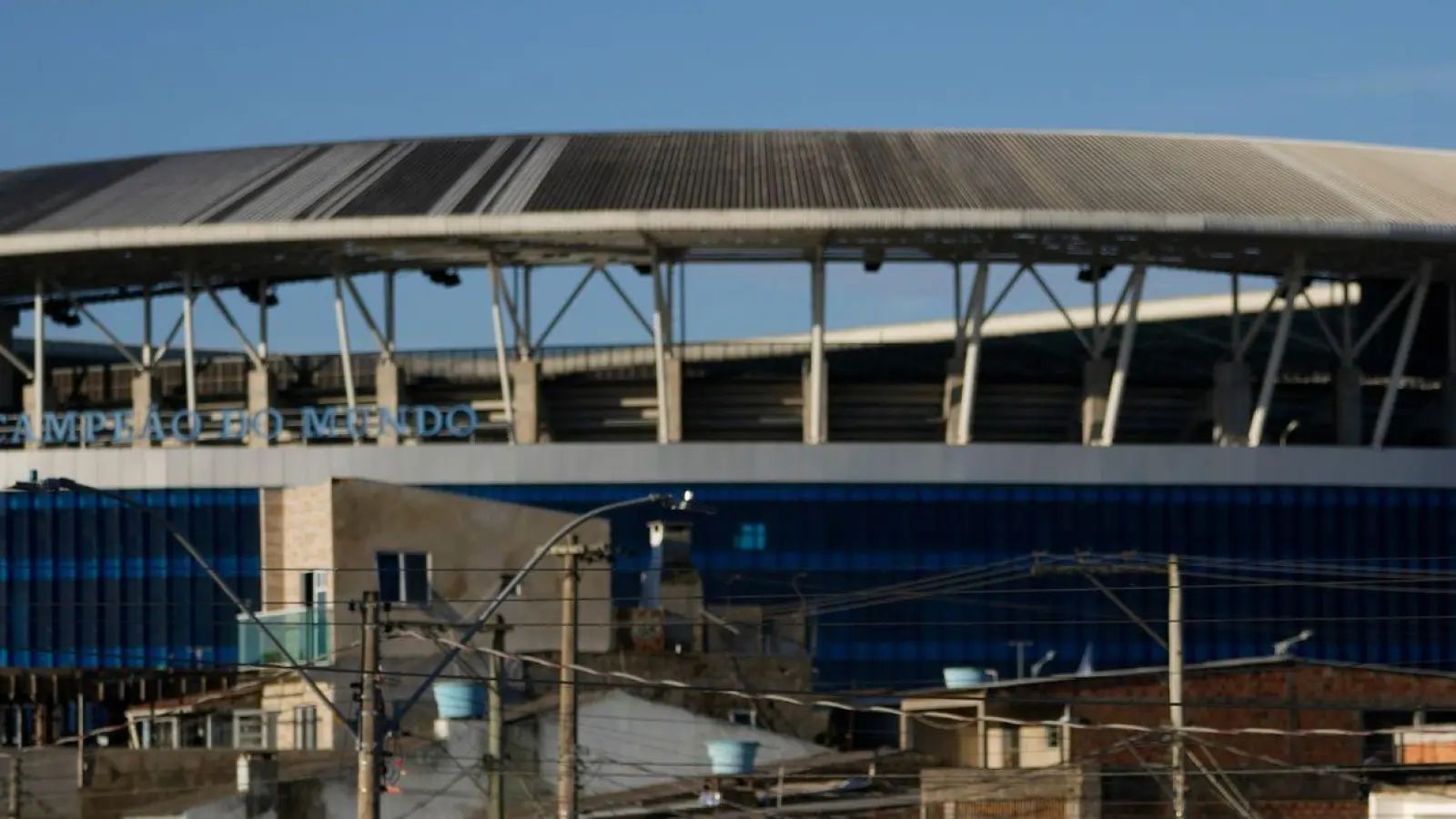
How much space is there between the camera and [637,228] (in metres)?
124

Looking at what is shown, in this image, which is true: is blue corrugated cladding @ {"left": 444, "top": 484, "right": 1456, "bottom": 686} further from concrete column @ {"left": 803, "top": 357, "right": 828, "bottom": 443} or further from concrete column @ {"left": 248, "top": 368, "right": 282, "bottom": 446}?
concrete column @ {"left": 248, "top": 368, "right": 282, "bottom": 446}

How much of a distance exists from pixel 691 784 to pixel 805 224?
141 ft

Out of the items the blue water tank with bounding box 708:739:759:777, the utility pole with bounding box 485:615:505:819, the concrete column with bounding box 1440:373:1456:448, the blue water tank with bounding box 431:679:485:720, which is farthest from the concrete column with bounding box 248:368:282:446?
the utility pole with bounding box 485:615:505:819

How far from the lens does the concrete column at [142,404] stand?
13775 centimetres

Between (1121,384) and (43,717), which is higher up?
(1121,384)

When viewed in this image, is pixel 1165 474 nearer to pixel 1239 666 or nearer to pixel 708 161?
pixel 708 161

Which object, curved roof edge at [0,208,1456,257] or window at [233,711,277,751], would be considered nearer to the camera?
window at [233,711,277,751]

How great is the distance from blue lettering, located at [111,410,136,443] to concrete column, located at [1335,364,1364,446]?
164 feet

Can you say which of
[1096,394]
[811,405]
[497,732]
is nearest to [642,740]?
[497,732]

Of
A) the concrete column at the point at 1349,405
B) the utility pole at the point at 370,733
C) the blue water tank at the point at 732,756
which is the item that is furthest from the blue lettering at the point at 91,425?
the utility pole at the point at 370,733

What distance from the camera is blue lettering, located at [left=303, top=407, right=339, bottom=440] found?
432 ft

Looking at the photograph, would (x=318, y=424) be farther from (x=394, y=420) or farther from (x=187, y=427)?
(x=187, y=427)

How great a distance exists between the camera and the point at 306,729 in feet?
318

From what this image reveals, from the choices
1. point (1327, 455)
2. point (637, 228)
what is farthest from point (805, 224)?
point (1327, 455)
